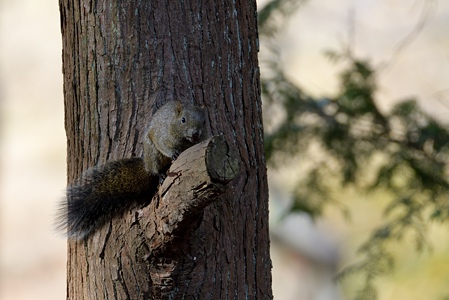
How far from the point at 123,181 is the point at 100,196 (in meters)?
0.08

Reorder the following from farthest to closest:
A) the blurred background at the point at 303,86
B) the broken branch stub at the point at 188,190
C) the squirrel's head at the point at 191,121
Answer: the blurred background at the point at 303,86 → the squirrel's head at the point at 191,121 → the broken branch stub at the point at 188,190

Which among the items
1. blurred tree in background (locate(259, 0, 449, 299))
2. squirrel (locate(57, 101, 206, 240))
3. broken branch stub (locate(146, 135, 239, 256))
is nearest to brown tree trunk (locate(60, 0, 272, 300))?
squirrel (locate(57, 101, 206, 240))

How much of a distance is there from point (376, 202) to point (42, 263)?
11.7 ft

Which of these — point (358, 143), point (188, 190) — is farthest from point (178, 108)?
point (358, 143)

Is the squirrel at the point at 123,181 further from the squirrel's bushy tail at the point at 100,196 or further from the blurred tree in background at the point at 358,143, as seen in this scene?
the blurred tree in background at the point at 358,143

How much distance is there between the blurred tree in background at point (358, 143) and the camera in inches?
130

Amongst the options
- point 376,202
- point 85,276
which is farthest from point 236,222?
point 376,202

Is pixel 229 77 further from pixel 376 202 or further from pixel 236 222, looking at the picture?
pixel 376 202

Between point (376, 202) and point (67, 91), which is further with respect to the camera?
point (376, 202)

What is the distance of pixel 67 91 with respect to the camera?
218 cm

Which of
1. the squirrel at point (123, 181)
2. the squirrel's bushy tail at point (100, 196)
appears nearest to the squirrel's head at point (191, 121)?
the squirrel at point (123, 181)

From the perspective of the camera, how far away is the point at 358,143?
3539mm

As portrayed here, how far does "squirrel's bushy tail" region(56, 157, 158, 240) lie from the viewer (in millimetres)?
1976

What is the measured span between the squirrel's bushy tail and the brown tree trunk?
4 cm
